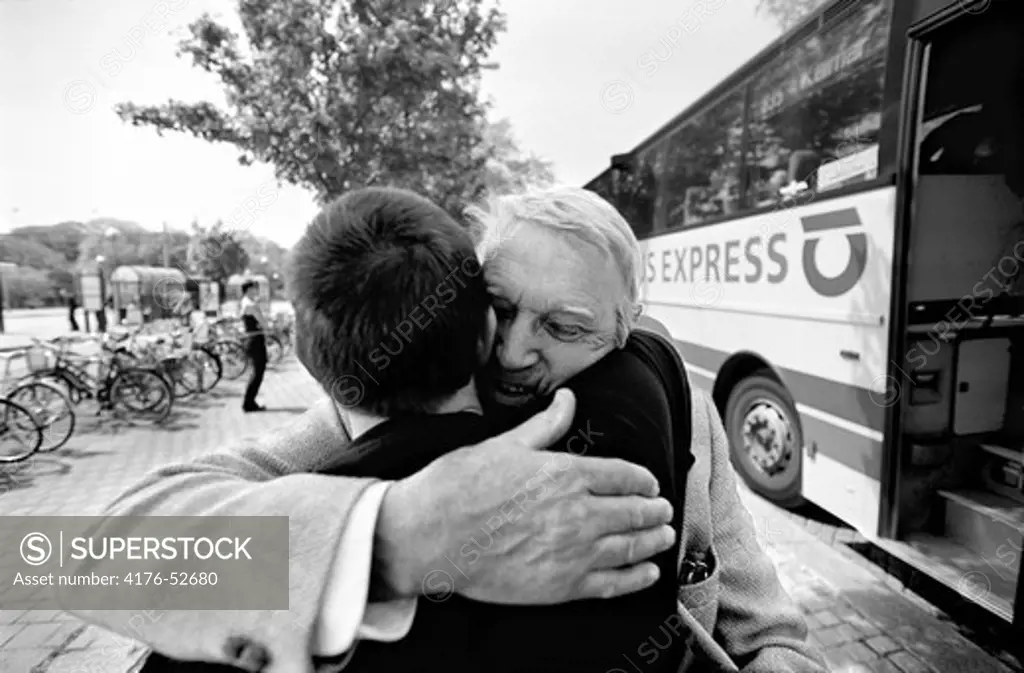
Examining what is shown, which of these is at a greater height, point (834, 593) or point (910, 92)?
point (910, 92)

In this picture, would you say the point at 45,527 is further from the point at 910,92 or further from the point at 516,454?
the point at 910,92

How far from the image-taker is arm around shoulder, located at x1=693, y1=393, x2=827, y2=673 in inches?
47.7

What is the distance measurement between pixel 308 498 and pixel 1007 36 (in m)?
4.38

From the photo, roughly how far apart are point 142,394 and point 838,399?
8.78m

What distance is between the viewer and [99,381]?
8594 millimetres

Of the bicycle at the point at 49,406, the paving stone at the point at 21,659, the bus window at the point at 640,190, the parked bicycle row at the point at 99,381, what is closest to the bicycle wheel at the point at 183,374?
the parked bicycle row at the point at 99,381

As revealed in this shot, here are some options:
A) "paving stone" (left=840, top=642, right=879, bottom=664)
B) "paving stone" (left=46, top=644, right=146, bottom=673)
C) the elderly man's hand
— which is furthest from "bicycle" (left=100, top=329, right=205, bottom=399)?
the elderly man's hand

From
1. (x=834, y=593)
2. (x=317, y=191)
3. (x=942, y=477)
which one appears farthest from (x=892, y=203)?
(x=317, y=191)

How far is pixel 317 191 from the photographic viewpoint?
31.7ft

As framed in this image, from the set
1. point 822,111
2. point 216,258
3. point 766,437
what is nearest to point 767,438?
point 766,437

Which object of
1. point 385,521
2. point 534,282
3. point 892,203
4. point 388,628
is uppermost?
point 892,203

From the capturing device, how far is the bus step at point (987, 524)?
3201 millimetres

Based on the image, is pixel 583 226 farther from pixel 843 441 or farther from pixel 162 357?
pixel 162 357

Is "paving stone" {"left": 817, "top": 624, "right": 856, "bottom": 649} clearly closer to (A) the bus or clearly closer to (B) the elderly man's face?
(A) the bus
